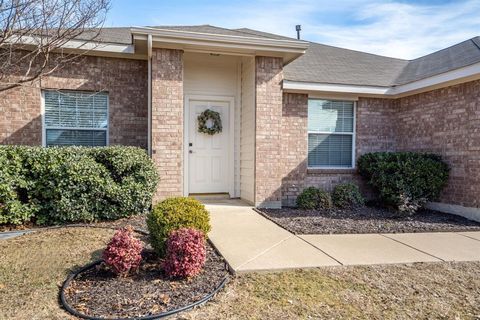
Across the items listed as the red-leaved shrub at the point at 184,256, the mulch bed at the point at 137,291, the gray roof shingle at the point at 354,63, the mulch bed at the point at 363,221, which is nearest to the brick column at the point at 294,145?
the gray roof shingle at the point at 354,63

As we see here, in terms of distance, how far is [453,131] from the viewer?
7719 mm

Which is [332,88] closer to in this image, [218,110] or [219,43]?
[218,110]

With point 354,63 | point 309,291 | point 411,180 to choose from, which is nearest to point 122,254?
point 309,291

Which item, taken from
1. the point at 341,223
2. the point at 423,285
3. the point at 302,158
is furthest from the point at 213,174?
the point at 423,285

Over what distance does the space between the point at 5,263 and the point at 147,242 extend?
5.66ft

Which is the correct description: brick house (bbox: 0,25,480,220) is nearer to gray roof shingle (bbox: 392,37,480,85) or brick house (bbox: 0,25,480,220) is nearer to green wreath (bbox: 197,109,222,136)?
gray roof shingle (bbox: 392,37,480,85)

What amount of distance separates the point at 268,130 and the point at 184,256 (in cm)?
444

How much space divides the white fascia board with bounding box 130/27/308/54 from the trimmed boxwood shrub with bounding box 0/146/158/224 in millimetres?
2333

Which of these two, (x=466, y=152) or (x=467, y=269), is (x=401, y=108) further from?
(x=467, y=269)

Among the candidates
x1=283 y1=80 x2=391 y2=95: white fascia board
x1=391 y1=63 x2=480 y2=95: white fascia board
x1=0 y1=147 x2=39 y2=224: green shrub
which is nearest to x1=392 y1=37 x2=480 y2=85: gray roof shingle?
x1=391 y1=63 x2=480 y2=95: white fascia board

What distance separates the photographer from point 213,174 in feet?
27.7

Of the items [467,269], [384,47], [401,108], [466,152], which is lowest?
[467,269]

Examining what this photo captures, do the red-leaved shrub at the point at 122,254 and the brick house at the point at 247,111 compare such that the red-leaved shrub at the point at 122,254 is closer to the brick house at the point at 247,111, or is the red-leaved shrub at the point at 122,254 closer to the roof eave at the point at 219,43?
the brick house at the point at 247,111

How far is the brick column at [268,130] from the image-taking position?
7465 millimetres
